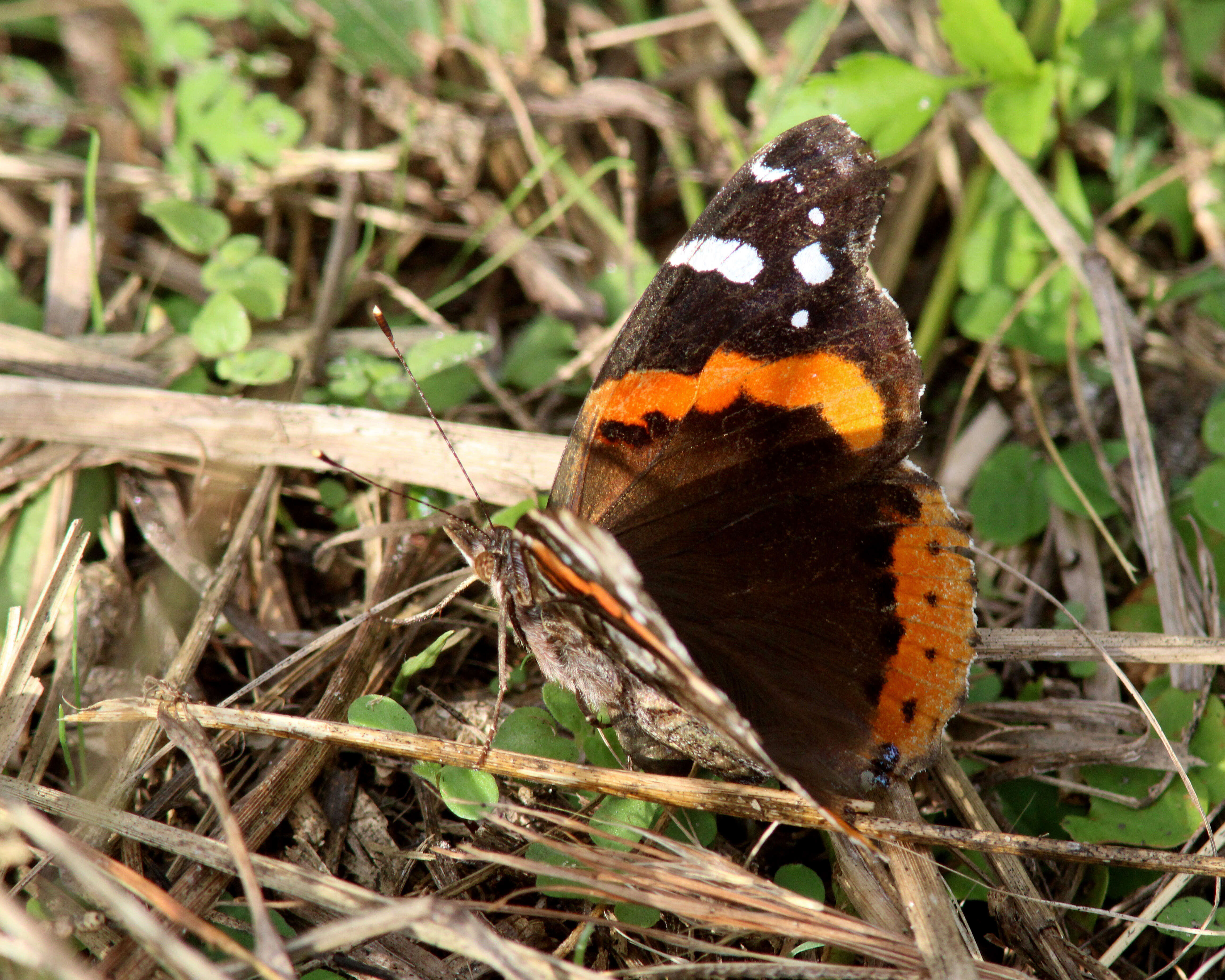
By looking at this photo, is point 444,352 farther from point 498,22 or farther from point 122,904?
point 122,904

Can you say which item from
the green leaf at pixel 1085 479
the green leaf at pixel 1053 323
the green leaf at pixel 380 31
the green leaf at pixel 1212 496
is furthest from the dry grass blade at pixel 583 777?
the green leaf at pixel 380 31

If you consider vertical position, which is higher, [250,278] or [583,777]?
[250,278]

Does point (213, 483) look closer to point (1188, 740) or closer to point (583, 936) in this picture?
point (583, 936)

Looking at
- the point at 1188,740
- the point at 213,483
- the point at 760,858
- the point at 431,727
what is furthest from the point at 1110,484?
the point at 213,483

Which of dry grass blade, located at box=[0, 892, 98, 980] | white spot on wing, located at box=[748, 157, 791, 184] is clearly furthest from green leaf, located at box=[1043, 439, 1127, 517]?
dry grass blade, located at box=[0, 892, 98, 980]

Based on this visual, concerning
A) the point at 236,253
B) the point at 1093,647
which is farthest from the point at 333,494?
the point at 1093,647

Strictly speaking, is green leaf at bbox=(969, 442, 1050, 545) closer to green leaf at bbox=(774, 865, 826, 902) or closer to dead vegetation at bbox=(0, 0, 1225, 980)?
dead vegetation at bbox=(0, 0, 1225, 980)
